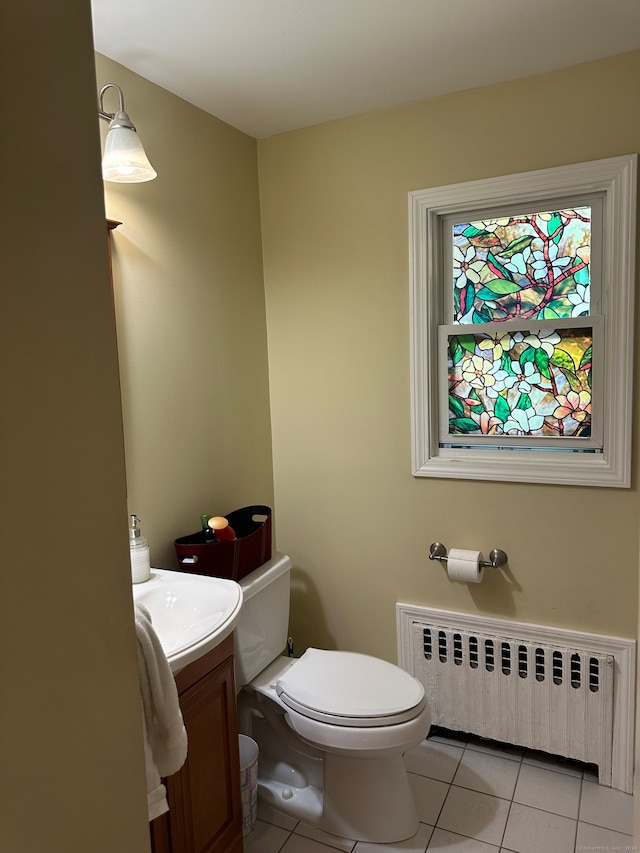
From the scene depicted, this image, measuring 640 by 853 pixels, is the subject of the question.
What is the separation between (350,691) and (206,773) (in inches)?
20.6

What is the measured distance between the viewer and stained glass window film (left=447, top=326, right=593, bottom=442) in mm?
2174

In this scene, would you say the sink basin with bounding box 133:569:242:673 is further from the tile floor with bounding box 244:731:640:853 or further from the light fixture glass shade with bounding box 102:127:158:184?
the light fixture glass shade with bounding box 102:127:158:184

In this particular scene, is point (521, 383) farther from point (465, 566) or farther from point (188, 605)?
point (188, 605)

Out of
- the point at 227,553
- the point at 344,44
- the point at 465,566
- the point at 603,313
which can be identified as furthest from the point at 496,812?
the point at 344,44

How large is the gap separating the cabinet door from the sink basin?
0.47ft

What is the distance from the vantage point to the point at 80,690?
0.81 meters

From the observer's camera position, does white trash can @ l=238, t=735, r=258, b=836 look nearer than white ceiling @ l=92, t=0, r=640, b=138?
No

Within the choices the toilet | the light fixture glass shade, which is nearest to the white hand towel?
the toilet

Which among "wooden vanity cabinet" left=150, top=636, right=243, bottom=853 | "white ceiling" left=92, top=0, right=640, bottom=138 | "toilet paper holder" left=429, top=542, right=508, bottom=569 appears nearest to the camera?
"wooden vanity cabinet" left=150, top=636, right=243, bottom=853

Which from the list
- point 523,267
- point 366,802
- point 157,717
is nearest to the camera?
point 157,717

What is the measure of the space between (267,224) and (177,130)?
545mm

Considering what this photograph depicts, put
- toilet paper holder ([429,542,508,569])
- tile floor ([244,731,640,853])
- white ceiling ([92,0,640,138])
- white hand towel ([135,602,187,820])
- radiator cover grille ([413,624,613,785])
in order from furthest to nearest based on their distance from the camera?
toilet paper holder ([429,542,508,569]) < radiator cover grille ([413,624,613,785]) < tile floor ([244,731,640,853]) < white ceiling ([92,0,640,138]) < white hand towel ([135,602,187,820])

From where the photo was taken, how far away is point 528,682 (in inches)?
88.0

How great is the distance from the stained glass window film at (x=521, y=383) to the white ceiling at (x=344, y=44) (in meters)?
0.86
